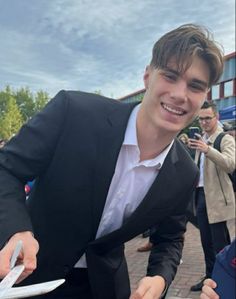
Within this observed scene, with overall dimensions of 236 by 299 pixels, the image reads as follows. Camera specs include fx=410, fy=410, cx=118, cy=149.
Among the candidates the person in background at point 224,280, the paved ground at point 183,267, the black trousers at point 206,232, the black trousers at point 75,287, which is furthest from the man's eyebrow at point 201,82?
the black trousers at point 206,232

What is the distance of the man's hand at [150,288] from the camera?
1.33 meters

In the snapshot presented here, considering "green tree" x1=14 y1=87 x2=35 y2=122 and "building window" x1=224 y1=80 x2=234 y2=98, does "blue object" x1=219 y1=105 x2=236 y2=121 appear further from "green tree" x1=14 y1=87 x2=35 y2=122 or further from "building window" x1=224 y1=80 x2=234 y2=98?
"building window" x1=224 y1=80 x2=234 y2=98

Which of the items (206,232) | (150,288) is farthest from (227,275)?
(206,232)

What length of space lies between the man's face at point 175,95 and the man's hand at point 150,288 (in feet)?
1.75

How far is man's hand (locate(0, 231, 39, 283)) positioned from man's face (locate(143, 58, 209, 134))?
0.63 m

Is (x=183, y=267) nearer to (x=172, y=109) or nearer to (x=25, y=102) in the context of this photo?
(x=25, y=102)

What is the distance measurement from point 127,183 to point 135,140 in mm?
164

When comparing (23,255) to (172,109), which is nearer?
(23,255)

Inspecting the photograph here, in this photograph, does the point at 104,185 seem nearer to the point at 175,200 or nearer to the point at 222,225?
the point at 175,200

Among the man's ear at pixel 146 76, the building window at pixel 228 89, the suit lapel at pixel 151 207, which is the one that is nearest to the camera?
the suit lapel at pixel 151 207

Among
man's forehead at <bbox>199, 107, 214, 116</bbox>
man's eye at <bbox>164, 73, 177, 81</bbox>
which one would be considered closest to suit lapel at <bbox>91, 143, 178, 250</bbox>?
man's eye at <bbox>164, 73, 177, 81</bbox>

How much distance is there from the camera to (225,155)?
356 cm

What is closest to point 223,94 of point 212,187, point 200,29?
point 212,187

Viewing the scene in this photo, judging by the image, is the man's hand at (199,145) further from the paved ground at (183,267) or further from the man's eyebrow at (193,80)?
the man's eyebrow at (193,80)
